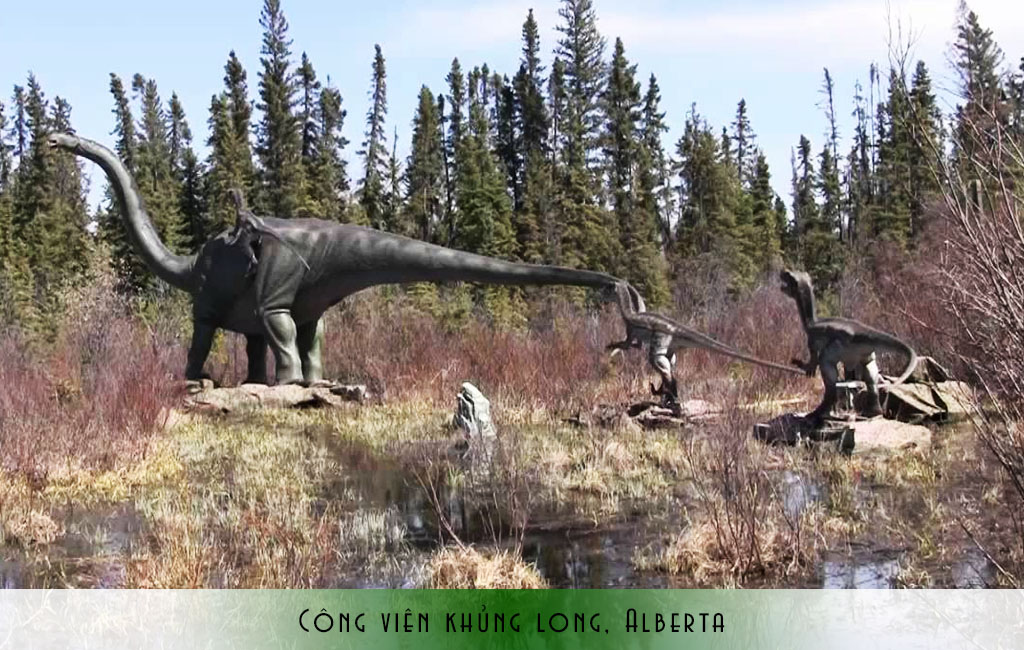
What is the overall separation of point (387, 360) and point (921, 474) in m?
7.71

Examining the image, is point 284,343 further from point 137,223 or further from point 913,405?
point 913,405

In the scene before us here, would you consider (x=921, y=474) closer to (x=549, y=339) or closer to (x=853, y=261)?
(x=549, y=339)

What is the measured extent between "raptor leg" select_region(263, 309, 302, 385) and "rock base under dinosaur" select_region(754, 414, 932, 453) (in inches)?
192

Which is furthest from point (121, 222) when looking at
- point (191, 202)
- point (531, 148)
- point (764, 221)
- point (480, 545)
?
point (480, 545)

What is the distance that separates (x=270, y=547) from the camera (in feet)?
17.7

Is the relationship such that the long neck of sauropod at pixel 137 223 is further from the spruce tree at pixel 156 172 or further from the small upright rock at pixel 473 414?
the spruce tree at pixel 156 172

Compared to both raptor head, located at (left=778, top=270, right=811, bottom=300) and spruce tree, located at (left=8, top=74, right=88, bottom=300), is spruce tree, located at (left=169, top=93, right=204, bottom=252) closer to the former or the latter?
spruce tree, located at (left=8, top=74, right=88, bottom=300)

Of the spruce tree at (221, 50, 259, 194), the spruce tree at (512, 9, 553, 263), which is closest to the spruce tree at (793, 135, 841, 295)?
the spruce tree at (512, 9, 553, 263)

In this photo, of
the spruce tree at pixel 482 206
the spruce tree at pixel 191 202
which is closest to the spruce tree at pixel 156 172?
the spruce tree at pixel 191 202

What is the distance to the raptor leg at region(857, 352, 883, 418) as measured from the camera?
29.4ft

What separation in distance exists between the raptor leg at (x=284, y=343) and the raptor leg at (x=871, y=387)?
17.9 feet

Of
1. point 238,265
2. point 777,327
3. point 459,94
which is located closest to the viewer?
point 238,265

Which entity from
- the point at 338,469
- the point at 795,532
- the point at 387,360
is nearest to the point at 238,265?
the point at 387,360

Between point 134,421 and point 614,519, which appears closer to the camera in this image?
point 614,519
